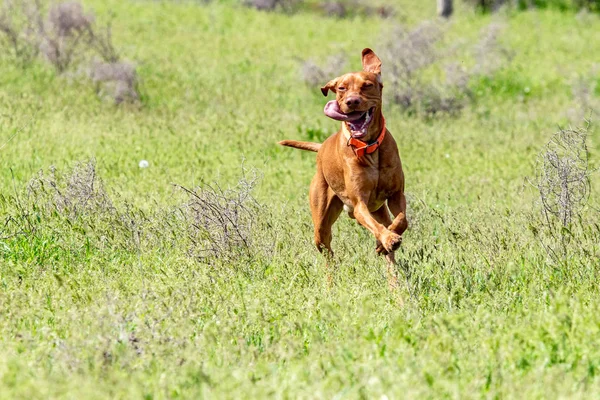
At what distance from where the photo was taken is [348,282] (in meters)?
5.54

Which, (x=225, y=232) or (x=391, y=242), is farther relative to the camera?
(x=225, y=232)

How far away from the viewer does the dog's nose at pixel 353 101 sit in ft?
17.8

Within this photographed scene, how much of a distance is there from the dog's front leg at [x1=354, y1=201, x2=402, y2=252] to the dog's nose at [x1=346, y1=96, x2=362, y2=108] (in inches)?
25.2

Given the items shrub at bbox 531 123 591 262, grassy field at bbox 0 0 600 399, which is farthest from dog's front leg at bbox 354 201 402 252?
shrub at bbox 531 123 591 262

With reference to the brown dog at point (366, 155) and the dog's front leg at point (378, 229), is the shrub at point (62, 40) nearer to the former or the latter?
the brown dog at point (366, 155)

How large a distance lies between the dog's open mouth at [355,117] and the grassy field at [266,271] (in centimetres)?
89

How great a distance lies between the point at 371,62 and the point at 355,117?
649mm

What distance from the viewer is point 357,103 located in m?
5.46

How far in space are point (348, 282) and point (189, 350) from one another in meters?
1.71

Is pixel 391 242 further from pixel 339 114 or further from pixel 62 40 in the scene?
pixel 62 40

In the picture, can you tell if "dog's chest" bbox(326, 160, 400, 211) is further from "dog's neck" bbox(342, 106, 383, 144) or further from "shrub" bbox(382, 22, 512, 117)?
"shrub" bbox(382, 22, 512, 117)

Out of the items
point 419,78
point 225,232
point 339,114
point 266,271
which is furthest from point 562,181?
point 419,78

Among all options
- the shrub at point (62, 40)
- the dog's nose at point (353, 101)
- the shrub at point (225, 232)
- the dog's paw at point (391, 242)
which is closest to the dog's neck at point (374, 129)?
the dog's nose at point (353, 101)

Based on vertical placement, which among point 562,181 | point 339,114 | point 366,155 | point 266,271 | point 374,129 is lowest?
point 266,271
